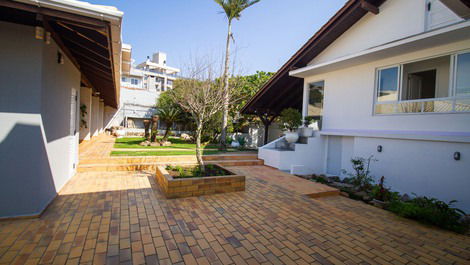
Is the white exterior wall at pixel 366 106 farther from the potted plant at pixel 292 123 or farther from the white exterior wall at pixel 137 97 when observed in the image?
the white exterior wall at pixel 137 97

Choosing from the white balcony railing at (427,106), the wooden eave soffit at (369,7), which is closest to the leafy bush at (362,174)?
the white balcony railing at (427,106)

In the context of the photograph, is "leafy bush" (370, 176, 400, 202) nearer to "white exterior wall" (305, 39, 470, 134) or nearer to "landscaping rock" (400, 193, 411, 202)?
"landscaping rock" (400, 193, 411, 202)

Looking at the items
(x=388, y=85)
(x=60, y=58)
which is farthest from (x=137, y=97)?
(x=388, y=85)

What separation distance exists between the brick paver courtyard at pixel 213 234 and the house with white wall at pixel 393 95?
2.63m

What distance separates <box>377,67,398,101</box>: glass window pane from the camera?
7.56m

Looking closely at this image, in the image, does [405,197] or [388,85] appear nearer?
[405,197]

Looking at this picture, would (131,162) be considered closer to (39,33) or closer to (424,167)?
(39,33)

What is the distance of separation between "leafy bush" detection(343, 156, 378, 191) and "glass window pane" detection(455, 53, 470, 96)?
3.03 m

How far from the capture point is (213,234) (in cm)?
361

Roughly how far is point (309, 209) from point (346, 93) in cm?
590

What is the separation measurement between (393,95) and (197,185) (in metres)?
7.10

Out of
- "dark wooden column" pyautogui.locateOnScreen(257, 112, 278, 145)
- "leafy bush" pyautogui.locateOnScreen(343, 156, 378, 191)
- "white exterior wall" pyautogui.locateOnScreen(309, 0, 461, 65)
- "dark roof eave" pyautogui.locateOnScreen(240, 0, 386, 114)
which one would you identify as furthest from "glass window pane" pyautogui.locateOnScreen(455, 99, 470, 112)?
"dark wooden column" pyautogui.locateOnScreen(257, 112, 278, 145)

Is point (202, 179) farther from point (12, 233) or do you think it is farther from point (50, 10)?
point (50, 10)

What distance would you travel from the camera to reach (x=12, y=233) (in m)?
3.37
